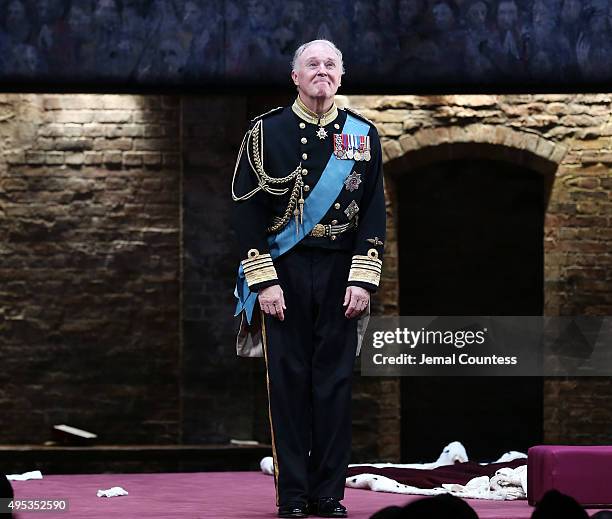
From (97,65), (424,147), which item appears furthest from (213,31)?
(424,147)

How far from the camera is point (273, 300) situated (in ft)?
16.4

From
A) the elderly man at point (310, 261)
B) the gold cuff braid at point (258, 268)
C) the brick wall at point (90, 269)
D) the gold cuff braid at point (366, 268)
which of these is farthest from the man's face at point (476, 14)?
the brick wall at point (90, 269)

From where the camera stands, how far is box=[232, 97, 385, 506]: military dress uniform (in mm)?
5043

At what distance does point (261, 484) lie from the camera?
666 cm

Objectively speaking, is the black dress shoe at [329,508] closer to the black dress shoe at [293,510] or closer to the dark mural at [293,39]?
the black dress shoe at [293,510]

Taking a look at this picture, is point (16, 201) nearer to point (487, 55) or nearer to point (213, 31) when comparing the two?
point (213, 31)

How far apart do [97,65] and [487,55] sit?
180 centimetres

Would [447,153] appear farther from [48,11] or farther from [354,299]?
[354,299]

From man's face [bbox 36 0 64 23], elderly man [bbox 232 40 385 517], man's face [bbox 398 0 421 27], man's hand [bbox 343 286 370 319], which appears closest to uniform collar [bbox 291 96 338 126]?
elderly man [bbox 232 40 385 517]

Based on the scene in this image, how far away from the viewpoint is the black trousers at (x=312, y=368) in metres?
5.05

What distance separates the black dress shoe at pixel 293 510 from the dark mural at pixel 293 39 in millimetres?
2365
